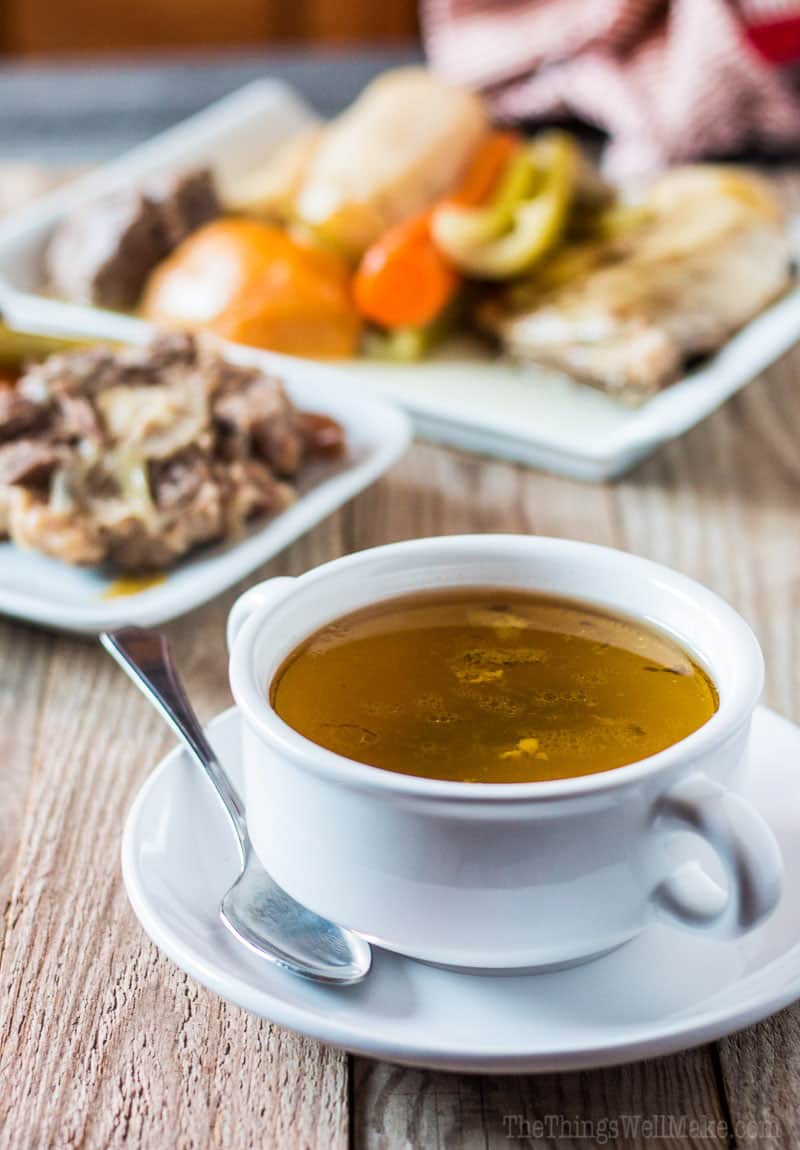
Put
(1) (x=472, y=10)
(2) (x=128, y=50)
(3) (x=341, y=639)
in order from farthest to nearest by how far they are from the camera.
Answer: (2) (x=128, y=50) < (1) (x=472, y=10) < (3) (x=341, y=639)

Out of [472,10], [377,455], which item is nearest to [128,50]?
[472,10]

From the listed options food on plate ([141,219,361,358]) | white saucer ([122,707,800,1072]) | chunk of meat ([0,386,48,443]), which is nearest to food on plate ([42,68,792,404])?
food on plate ([141,219,361,358])

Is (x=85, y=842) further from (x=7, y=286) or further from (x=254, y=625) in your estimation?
(x=7, y=286)

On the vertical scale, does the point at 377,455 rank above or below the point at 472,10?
above

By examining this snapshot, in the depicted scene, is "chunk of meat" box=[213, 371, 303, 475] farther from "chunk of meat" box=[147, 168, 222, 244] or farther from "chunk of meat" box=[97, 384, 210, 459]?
"chunk of meat" box=[147, 168, 222, 244]

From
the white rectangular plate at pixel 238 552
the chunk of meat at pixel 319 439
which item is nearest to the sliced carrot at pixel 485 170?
the white rectangular plate at pixel 238 552

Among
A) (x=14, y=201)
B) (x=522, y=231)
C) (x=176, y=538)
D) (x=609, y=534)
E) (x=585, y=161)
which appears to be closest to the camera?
(x=176, y=538)

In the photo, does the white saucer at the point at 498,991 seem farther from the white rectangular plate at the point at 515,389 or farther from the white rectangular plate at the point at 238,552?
the white rectangular plate at the point at 515,389
